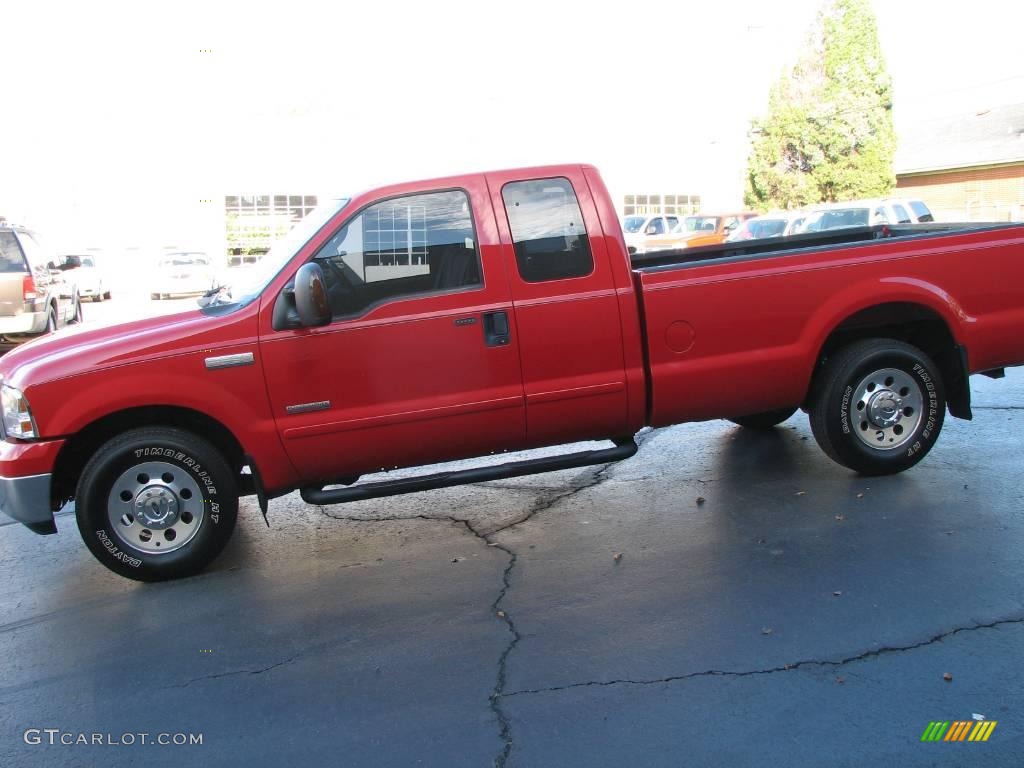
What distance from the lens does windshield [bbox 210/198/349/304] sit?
5367 millimetres

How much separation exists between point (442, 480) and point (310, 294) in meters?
1.26

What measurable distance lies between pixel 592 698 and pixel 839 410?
9.84ft

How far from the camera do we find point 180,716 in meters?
3.89

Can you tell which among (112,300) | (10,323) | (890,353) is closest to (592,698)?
(890,353)

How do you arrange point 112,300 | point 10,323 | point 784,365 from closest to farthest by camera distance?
point 784,365 < point 10,323 < point 112,300

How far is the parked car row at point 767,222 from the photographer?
62.4 feet

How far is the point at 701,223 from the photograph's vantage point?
2766 centimetres

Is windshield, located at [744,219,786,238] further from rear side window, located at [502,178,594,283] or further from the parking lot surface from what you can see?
rear side window, located at [502,178,594,283]

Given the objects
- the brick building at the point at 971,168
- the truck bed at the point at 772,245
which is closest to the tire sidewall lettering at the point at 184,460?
the truck bed at the point at 772,245

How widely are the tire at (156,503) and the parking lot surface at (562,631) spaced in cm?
18

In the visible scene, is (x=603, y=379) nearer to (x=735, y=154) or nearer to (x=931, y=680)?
(x=931, y=680)

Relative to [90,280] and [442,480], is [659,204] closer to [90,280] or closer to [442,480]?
[90,280]

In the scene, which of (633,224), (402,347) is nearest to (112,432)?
(402,347)

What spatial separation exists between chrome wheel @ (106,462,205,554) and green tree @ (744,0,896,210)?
3351cm
